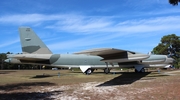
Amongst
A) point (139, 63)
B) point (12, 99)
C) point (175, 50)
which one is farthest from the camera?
point (175, 50)

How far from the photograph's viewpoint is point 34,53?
86.7 ft

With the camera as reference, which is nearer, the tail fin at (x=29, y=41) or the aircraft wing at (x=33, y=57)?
the aircraft wing at (x=33, y=57)

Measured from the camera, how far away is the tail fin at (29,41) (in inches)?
1019

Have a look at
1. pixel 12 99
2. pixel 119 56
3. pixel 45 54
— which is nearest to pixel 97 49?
pixel 119 56

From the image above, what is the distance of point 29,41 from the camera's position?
26.1 m

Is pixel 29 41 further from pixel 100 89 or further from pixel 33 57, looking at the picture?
pixel 100 89

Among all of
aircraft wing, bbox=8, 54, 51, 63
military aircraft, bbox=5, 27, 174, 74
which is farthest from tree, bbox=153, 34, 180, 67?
aircraft wing, bbox=8, 54, 51, 63

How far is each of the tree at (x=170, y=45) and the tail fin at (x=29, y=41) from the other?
143 feet

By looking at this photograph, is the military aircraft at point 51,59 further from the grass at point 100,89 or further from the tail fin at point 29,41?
the grass at point 100,89

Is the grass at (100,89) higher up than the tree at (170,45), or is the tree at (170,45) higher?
the tree at (170,45)

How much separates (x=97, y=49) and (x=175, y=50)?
182ft

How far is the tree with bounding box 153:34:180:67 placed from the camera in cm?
5898

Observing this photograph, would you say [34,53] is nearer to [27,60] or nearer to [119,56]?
[27,60]

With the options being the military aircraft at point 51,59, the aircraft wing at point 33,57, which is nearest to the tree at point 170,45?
the military aircraft at point 51,59
